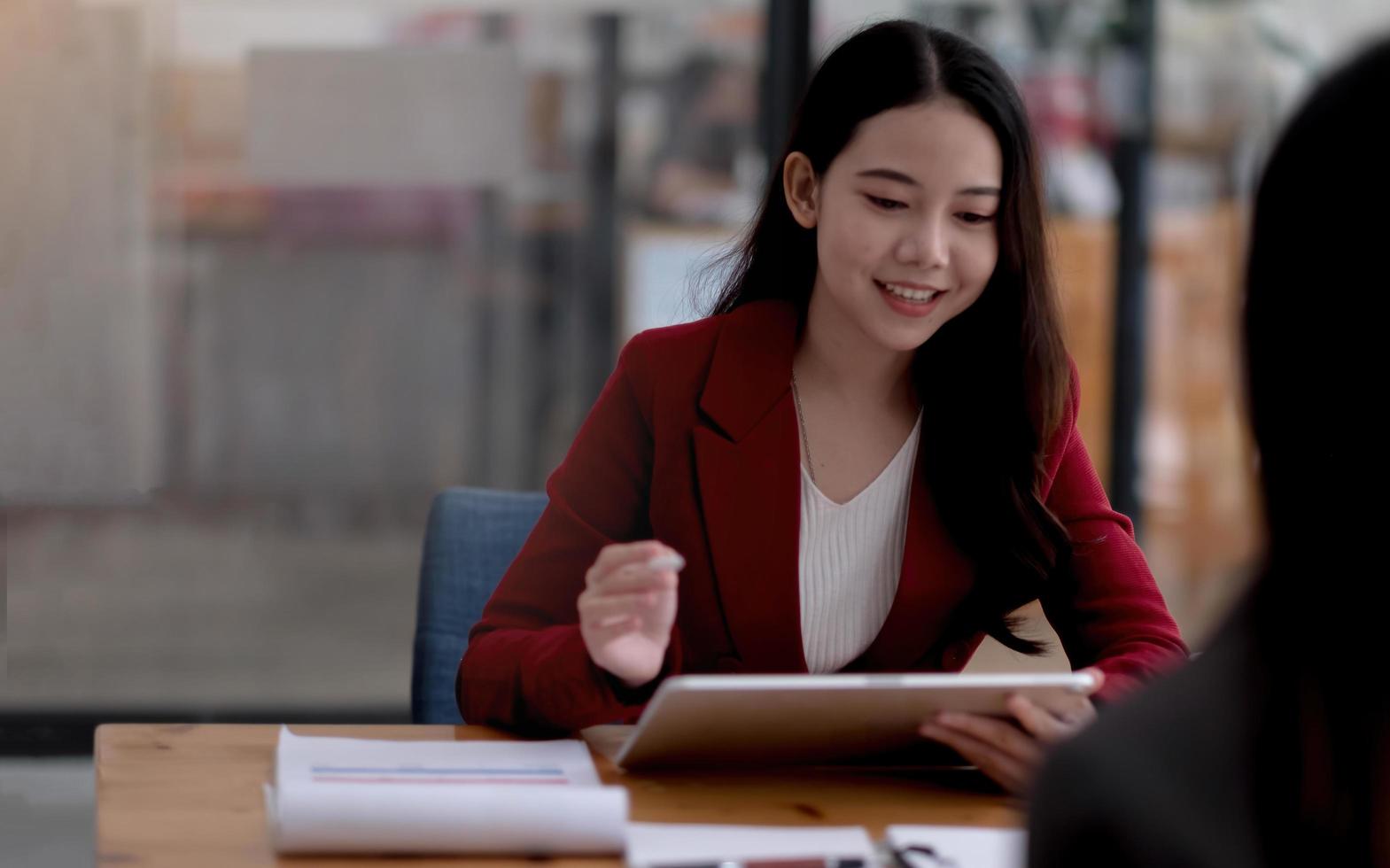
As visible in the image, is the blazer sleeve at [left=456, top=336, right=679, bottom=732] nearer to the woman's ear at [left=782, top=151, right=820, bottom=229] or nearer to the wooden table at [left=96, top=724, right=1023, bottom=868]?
the wooden table at [left=96, top=724, right=1023, bottom=868]

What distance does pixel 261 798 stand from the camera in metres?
1.21

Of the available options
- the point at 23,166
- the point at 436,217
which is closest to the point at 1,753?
the point at 23,166

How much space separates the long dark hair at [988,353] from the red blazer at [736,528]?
3 centimetres

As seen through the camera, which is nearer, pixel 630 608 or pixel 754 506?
pixel 630 608

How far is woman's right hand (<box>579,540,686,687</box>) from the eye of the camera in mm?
1255

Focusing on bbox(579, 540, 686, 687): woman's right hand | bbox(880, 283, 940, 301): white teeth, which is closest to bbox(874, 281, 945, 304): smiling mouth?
bbox(880, 283, 940, 301): white teeth

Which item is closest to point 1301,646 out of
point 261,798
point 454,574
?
point 261,798

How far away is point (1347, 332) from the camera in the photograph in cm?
55

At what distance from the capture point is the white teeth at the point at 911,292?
1620 millimetres

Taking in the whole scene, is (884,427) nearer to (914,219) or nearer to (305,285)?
(914,219)

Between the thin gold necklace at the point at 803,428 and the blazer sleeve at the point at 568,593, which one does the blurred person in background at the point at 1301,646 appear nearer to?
the blazer sleeve at the point at 568,593

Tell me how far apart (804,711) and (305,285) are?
2624 millimetres

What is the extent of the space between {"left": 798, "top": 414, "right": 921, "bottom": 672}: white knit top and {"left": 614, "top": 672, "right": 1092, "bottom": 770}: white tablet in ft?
1.04

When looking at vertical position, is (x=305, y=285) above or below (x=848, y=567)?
above
